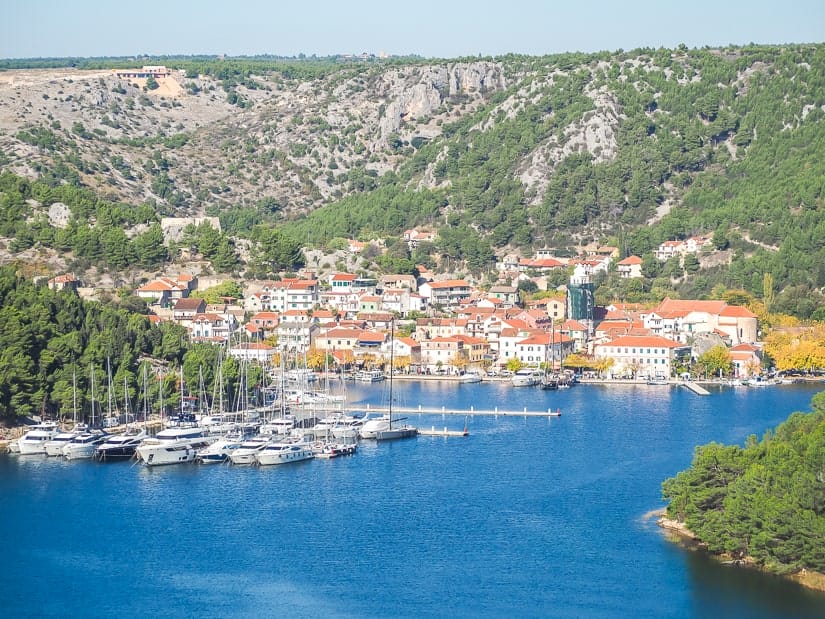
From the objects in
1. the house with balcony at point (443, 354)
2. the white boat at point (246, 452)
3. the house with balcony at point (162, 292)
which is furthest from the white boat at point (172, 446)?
the house with balcony at point (162, 292)

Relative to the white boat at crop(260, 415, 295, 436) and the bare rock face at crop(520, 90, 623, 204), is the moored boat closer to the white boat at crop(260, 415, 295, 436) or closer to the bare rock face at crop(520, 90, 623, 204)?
the white boat at crop(260, 415, 295, 436)

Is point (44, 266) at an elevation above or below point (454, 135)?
below

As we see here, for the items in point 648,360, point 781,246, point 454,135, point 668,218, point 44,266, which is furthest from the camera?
point 454,135

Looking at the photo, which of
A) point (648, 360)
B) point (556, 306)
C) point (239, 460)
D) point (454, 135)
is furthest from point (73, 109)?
point (239, 460)

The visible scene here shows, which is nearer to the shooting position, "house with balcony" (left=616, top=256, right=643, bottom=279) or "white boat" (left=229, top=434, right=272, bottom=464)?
"white boat" (left=229, top=434, right=272, bottom=464)

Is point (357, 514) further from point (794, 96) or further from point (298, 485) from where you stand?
point (794, 96)

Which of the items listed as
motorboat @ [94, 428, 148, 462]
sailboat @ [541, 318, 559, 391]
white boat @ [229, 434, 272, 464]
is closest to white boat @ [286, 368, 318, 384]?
sailboat @ [541, 318, 559, 391]

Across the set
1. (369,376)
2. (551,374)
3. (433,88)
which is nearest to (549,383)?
(551,374)
